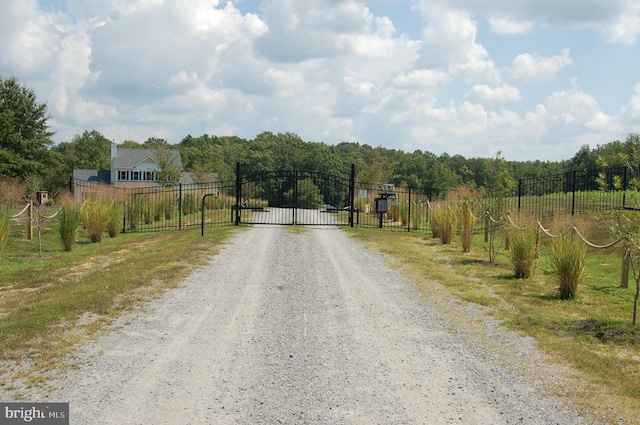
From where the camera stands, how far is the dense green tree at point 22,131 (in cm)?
4141

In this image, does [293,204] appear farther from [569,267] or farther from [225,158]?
[225,158]

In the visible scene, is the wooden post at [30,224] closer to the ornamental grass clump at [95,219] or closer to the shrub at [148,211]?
the ornamental grass clump at [95,219]

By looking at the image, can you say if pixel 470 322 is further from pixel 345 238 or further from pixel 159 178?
pixel 159 178

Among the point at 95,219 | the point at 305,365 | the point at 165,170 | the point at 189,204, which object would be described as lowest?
the point at 305,365

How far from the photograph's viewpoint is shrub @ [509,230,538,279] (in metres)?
11.2

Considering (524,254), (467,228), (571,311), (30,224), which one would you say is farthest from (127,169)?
(571,311)

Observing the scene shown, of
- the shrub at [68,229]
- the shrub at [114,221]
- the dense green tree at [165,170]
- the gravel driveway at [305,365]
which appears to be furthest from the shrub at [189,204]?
the gravel driveway at [305,365]

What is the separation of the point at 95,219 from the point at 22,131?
35.2 metres

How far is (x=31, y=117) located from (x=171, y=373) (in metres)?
48.2

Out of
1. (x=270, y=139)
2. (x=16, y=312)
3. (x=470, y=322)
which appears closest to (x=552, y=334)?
(x=470, y=322)

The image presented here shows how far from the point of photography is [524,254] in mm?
11180

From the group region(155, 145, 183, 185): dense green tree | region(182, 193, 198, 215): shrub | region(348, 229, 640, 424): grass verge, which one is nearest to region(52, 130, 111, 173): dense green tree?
region(155, 145, 183, 185): dense green tree

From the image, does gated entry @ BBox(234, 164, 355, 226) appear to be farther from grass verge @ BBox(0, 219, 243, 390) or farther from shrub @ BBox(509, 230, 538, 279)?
shrub @ BBox(509, 230, 538, 279)

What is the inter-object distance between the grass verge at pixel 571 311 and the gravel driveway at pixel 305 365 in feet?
1.13
